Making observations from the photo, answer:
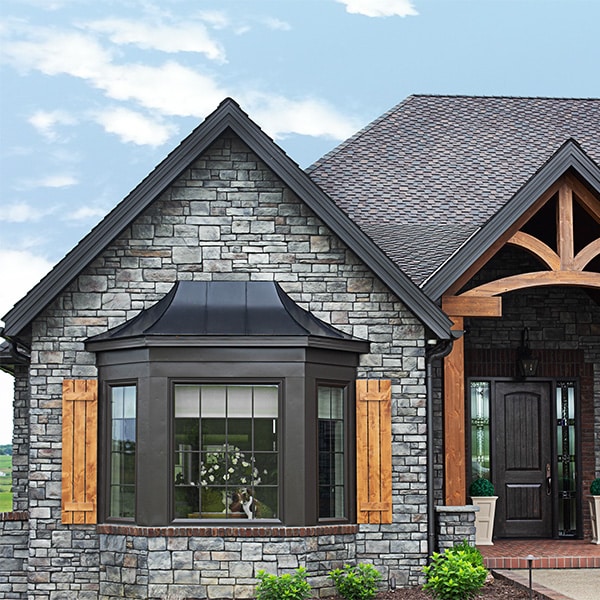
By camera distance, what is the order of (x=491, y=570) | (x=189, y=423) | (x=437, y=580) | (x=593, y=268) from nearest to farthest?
(x=437, y=580) → (x=189, y=423) → (x=491, y=570) → (x=593, y=268)

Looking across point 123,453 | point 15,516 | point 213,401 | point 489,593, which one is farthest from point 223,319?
point 489,593

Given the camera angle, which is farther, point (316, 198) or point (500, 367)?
point (500, 367)

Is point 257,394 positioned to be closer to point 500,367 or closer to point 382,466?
point 382,466

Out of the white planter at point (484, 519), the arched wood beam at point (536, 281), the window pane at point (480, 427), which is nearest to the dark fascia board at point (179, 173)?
the arched wood beam at point (536, 281)

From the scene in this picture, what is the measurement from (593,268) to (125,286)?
6.57 metres

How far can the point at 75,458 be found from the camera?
1257cm

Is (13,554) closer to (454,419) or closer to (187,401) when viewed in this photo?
(187,401)

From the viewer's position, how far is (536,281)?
13398 mm

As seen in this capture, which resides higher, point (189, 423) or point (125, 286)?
point (125, 286)

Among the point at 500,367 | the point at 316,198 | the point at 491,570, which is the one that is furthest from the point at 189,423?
the point at 500,367

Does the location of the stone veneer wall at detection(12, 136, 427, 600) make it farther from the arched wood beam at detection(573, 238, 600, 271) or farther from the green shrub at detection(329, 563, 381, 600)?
the arched wood beam at detection(573, 238, 600, 271)

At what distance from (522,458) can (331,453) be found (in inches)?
170

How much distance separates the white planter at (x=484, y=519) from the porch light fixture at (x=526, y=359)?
1.87m

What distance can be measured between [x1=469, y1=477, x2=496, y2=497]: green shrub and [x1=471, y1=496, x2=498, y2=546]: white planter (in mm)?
69
